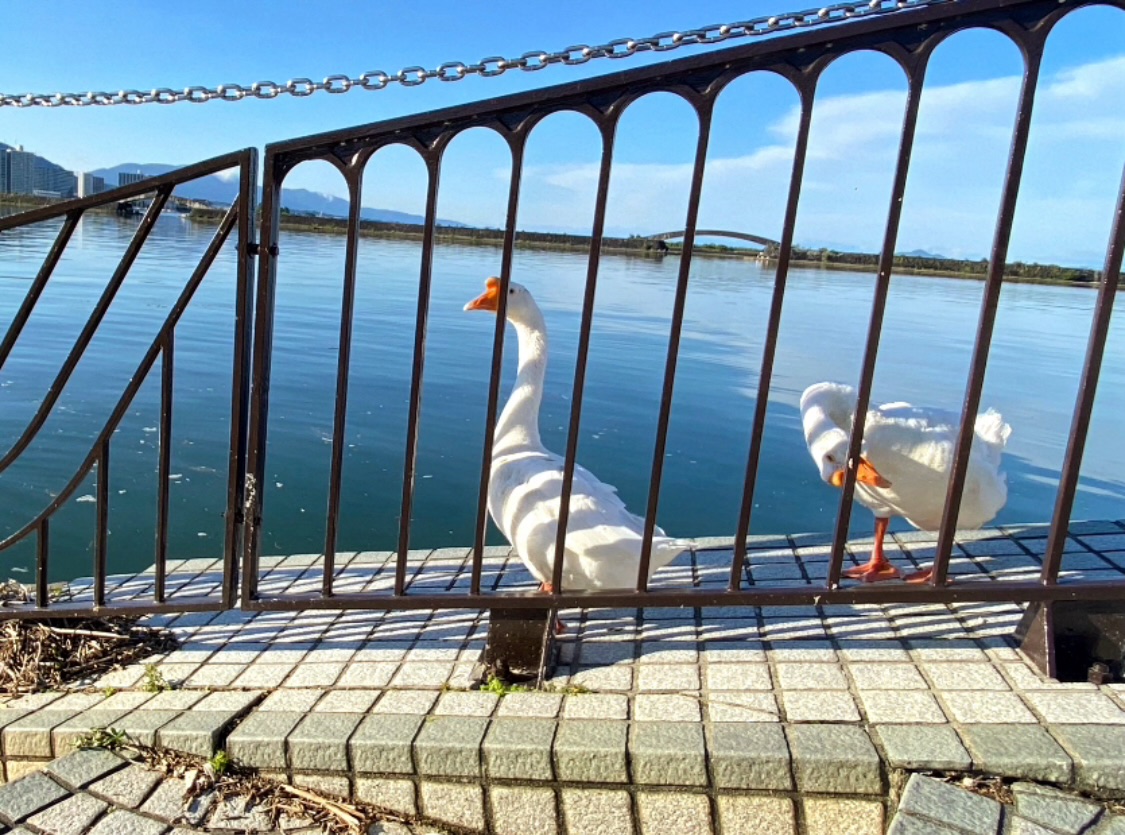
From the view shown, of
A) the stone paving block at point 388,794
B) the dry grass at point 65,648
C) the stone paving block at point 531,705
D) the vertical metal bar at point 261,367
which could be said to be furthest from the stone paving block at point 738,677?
the dry grass at point 65,648

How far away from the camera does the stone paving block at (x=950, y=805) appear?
2.04 metres

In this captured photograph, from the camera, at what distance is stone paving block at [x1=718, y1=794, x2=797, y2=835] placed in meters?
2.22

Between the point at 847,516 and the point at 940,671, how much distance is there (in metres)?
0.59

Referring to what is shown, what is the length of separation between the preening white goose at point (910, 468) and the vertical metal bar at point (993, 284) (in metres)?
1.15

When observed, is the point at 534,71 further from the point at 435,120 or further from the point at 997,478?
the point at 997,478

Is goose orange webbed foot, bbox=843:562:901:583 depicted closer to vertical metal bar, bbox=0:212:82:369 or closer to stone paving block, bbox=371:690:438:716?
stone paving block, bbox=371:690:438:716

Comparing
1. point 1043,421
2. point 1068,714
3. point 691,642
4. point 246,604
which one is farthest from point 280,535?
point 1043,421

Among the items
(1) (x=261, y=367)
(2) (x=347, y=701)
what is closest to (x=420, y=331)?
Answer: (1) (x=261, y=367)

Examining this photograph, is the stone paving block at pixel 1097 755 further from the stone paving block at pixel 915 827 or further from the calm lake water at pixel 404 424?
the calm lake water at pixel 404 424

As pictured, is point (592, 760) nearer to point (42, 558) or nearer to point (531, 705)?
point (531, 705)

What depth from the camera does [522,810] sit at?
2.34 m

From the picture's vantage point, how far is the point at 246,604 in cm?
300

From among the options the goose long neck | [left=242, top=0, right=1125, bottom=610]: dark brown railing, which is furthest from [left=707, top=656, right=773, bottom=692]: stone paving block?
the goose long neck

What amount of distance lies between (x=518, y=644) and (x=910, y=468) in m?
2.19
